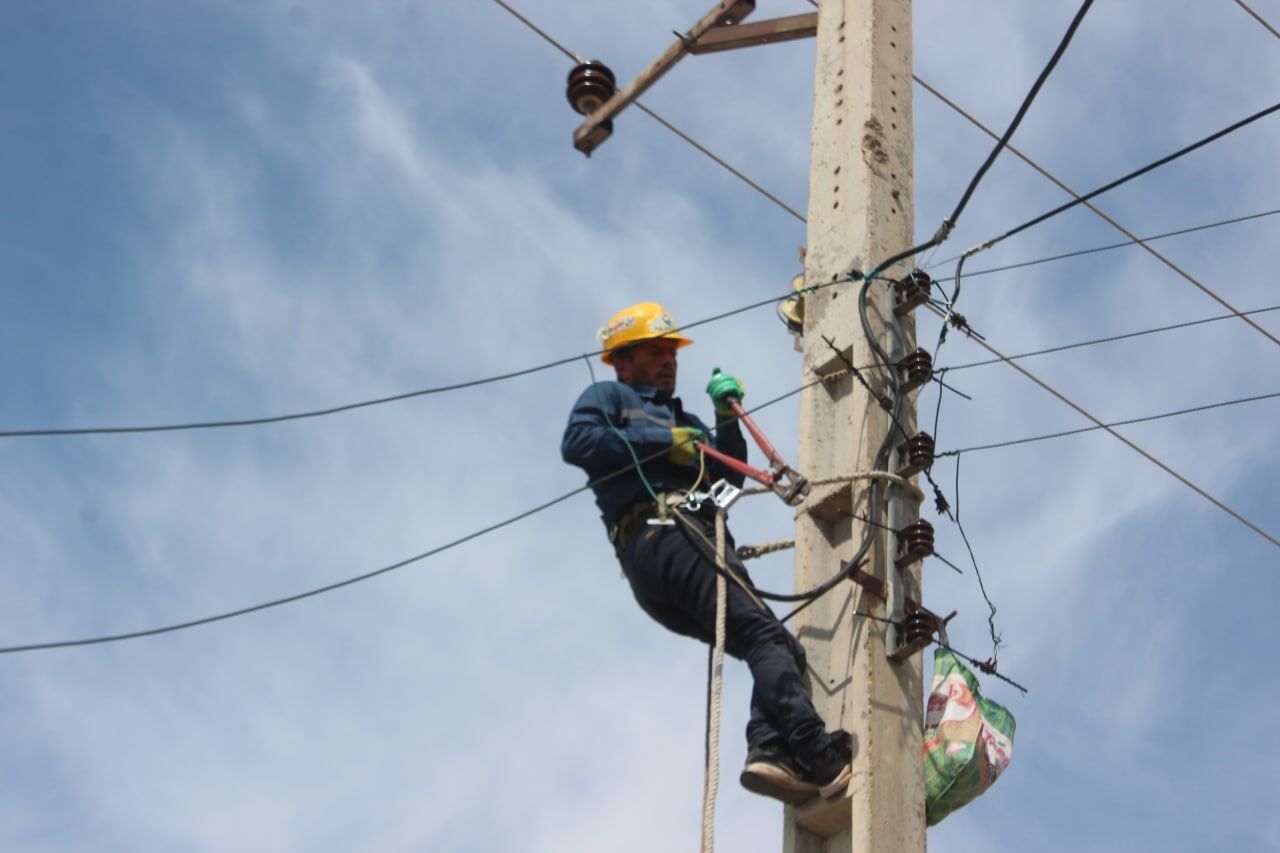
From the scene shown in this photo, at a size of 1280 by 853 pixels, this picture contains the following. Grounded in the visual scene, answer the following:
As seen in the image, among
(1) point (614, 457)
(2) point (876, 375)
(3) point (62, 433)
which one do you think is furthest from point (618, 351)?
(3) point (62, 433)

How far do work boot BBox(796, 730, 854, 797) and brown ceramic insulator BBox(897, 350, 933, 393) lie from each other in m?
1.07

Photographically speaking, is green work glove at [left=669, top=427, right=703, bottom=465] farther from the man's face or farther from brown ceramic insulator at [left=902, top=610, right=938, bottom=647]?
brown ceramic insulator at [left=902, top=610, right=938, bottom=647]

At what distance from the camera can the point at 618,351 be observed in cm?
520

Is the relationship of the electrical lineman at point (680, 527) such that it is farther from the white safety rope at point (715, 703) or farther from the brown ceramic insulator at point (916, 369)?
the brown ceramic insulator at point (916, 369)

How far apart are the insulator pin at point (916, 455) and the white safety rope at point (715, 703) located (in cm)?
52

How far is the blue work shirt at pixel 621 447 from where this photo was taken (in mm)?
4727

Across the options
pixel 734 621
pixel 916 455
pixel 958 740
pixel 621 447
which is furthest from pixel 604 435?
pixel 958 740

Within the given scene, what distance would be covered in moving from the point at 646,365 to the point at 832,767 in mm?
1571

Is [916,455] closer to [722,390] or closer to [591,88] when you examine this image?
[722,390]

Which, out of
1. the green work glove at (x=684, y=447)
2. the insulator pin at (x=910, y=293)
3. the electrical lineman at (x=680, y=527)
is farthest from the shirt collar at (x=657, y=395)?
the insulator pin at (x=910, y=293)

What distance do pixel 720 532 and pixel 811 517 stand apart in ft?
0.88

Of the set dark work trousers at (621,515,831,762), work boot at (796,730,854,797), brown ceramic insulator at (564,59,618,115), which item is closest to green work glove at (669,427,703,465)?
dark work trousers at (621,515,831,762)

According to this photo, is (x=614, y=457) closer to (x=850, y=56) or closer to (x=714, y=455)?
(x=714, y=455)

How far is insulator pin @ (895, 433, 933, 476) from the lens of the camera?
4496 millimetres
